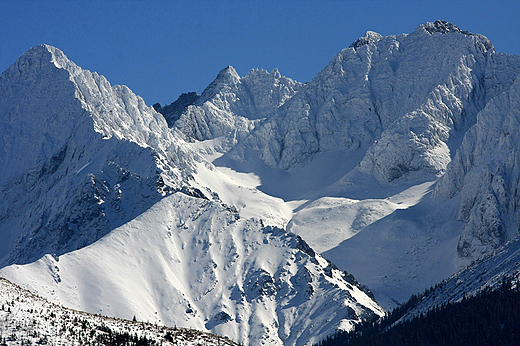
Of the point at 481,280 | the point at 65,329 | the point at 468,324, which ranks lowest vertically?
the point at 468,324

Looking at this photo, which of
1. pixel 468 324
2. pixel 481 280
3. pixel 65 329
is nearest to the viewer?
pixel 65 329

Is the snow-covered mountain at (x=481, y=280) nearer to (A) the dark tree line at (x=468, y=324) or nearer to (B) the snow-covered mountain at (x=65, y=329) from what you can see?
(A) the dark tree line at (x=468, y=324)

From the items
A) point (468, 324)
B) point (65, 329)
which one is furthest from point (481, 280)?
point (65, 329)

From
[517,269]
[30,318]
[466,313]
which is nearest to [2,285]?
[30,318]

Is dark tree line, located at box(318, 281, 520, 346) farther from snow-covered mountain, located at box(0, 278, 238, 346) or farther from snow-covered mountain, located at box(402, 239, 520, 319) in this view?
snow-covered mountain, located at box(0, 278, 238, 346)

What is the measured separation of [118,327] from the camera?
106125 millimetres

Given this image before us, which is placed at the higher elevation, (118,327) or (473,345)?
(118,327)

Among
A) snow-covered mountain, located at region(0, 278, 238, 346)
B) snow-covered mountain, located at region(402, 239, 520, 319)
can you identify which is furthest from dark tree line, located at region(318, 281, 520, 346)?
snow-covered mountain, located at region(0, 278, 238, 346)

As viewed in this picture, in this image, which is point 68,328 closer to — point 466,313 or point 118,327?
point 118,327

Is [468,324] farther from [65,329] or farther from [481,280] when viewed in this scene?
[65,329]

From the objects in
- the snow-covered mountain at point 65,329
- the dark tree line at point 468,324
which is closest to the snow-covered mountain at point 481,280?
the dark tree line at point 468,324

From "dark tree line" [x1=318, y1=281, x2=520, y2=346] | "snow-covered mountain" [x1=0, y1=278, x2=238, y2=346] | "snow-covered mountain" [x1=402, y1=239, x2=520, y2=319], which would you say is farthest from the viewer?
"snow-covered mountain" [x1=402, y1=239, x2=520, y2=319]

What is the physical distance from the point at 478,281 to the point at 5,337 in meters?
123

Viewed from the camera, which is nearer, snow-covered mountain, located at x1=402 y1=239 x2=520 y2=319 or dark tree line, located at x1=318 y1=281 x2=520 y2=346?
dark tree line, located at x1=318 y1=281 x2=520 y2=346
